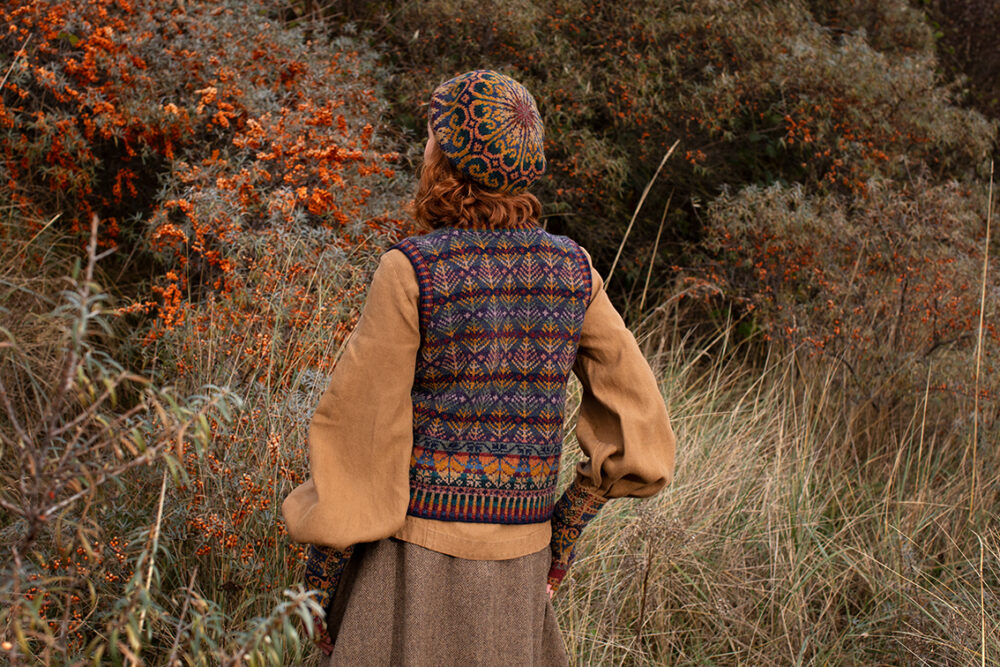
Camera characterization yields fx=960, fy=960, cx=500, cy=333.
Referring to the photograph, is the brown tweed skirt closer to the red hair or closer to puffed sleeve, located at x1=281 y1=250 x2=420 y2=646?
puffed sleeve, located at x1=281 y1=250 x2=420 y2=646

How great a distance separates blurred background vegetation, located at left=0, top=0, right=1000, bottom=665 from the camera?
9.71ft

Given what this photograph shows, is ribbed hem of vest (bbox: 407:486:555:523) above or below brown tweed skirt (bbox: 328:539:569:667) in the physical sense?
above

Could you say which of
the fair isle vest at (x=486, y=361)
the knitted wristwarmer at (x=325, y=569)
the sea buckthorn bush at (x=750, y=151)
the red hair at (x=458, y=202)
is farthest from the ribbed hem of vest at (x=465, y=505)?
the sea buckthorn bush at (x=750, y=151)

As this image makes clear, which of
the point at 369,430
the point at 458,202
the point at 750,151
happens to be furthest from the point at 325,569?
the point at 750,151

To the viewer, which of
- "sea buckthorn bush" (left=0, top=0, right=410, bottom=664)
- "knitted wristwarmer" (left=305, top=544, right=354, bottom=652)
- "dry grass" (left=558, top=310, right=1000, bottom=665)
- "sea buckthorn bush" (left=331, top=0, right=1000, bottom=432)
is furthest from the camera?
"sea buckthorn bush" (left=331, top=0, right=1000, bottom=432)

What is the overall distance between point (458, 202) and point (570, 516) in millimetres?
770

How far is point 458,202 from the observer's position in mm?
→ 1979

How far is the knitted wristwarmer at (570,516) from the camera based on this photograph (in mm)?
2191

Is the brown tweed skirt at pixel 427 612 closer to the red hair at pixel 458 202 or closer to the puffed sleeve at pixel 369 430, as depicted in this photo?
the puffed sleeve at pixel 369 430

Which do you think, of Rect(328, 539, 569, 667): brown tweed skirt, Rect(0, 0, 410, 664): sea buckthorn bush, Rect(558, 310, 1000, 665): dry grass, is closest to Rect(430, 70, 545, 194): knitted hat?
Rect(328, 539, 569, 667): brown tweed skirt

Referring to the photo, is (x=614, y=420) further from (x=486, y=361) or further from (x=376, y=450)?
(x=376, y=450)

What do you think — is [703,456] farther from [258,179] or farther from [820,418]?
[258,179]

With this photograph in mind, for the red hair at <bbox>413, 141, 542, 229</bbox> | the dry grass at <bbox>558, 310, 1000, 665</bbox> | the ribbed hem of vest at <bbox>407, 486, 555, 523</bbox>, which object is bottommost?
the dry grass at <bbox>558, 310, 1000, 665</bbox>

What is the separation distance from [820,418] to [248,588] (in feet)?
10.3
